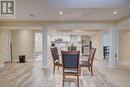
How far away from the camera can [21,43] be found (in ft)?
39.8

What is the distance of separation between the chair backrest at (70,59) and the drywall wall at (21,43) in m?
7.28

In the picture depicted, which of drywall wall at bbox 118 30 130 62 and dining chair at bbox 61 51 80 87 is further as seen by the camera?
drywall wall at bbox 118 30 130 62

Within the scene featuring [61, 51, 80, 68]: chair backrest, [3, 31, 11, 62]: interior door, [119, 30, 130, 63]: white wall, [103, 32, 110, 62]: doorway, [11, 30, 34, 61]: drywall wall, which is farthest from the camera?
[103, 32, 110, 62]: doorway

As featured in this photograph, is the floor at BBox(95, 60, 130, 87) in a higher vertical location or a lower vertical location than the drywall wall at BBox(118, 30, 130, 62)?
lower

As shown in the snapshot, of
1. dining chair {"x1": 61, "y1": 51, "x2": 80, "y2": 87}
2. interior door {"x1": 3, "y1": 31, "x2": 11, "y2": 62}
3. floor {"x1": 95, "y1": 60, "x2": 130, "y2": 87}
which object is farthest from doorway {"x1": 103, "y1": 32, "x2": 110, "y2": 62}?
dining chair {"x1": 61, "y1": 51, "x2": 80, "y2": 87}

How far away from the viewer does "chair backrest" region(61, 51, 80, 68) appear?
530 centimetres

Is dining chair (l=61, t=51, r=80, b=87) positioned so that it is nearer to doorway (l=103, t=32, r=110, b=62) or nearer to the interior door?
the interior door

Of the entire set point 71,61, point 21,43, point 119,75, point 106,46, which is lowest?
point 119,75

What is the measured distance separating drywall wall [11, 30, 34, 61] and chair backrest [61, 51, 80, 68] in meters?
7.28

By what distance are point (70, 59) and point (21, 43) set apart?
7.41 m

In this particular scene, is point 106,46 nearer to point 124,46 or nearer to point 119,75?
point 124,46

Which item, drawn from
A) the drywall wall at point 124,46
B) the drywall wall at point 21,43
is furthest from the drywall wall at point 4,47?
the drywall wall at point 124,46

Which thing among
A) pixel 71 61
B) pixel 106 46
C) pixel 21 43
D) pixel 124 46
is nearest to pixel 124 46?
pixel 124 46

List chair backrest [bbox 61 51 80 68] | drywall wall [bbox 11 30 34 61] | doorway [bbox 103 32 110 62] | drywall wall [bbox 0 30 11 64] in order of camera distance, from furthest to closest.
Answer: doorway [bbox 103 32 110 62], drywall wall [bbox 11 30 34 61], drywall wall [bbox 0 30 11 64], chair backrest [bbox 61 51 80 68]
